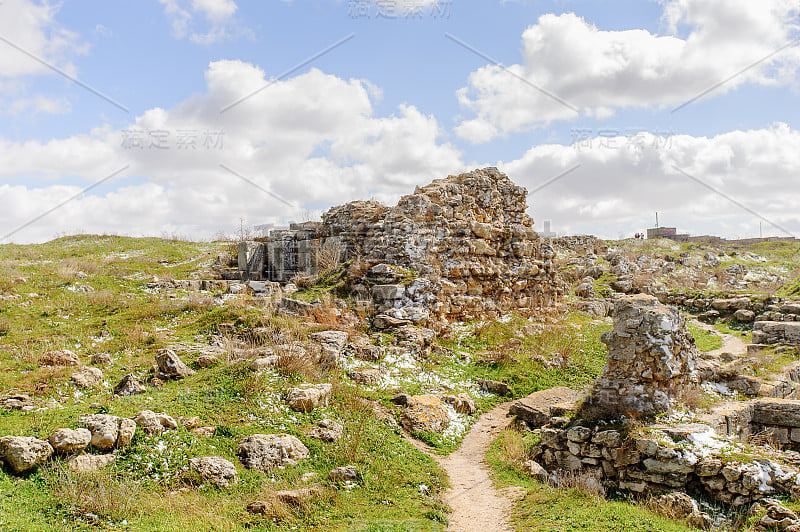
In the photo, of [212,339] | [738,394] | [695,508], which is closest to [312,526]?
[695,508]

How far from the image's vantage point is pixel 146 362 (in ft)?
29.7

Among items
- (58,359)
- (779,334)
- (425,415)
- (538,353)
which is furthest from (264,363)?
(779,334)

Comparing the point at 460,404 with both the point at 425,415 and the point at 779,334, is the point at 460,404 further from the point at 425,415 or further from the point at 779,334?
the point at 779,334

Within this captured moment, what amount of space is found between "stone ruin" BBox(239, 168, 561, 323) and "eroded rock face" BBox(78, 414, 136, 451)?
25.4 feet

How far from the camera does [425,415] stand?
28.2 ft

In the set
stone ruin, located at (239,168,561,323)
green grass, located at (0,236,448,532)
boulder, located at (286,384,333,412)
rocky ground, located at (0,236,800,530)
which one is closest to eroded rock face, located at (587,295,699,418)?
rocky ground, located at (0,236,800,530)

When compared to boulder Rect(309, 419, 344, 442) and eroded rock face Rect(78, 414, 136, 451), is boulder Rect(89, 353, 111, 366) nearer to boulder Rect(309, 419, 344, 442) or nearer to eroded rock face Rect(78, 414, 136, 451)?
eroded rock face Rect(78, 414, 136, 451)

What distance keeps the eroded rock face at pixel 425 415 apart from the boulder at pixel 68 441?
478 cm

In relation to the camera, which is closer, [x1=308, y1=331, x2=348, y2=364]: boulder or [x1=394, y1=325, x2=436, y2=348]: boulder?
[x1=308, y1=331, x2=348, y2=364]: boulder

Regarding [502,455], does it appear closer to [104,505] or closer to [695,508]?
[695,508]

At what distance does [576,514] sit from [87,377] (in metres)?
7.52

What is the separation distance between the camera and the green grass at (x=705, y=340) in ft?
49.0

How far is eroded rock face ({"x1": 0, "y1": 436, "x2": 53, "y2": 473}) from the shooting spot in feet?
16.1

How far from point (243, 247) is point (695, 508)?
58.2 ft
